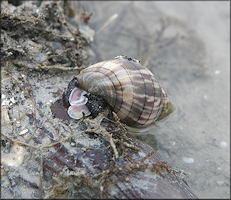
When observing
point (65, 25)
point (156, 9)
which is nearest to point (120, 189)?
point (65, 25)

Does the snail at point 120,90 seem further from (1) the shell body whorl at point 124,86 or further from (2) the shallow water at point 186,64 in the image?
(2) the shallow water at point 186,64

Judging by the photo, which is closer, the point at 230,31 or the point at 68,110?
the point at 68,110

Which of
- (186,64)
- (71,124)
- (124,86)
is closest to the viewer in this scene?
(124,86)

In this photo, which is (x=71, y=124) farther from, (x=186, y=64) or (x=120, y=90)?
(x=186, y=64)

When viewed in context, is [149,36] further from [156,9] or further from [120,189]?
[120,189]

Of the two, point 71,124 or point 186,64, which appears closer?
point 71,124

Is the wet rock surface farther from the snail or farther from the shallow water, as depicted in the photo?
the snail

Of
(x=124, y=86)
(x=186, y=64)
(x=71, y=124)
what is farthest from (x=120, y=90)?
(x=186, y=64)
